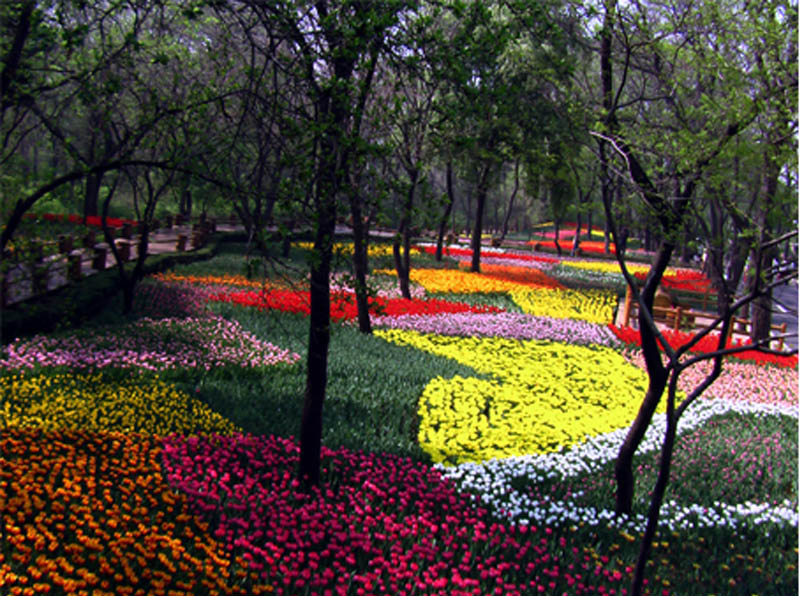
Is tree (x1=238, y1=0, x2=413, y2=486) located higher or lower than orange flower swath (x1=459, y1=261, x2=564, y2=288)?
higher

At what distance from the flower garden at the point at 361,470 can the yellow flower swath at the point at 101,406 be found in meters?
0.03

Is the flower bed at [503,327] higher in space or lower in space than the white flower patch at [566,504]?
Result: higher

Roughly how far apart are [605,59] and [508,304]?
12.8 metres

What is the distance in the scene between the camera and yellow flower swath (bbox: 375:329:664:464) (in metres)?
8.55

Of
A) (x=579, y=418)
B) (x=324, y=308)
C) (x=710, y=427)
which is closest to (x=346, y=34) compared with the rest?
(x=324, y=308)

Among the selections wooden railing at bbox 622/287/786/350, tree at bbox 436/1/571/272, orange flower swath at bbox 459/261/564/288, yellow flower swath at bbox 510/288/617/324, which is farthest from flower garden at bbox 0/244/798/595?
orange flower swath at bbox 459/261/564/288

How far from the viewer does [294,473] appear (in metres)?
6.64

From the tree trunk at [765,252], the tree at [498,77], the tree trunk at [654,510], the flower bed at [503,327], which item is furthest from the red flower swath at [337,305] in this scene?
the tree trunk at [654,510]

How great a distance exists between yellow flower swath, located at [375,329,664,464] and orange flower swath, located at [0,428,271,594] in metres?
3.25

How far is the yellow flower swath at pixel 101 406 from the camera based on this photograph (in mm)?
7105

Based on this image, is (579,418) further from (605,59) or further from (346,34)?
(346,34)

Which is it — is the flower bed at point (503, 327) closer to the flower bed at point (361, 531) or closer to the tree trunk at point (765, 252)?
the tree trunk at point (765, 252)

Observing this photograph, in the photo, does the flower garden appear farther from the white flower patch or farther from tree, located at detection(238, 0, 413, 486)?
tree, located at detection(238, 0, 413, 486)

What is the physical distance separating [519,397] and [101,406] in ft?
19.0
